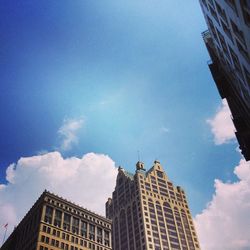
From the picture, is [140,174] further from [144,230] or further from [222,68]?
[222,68]

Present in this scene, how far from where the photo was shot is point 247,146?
3966cm

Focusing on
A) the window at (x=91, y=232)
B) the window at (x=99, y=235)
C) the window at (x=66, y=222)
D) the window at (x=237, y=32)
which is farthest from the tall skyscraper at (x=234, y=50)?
the window at (x=99, y=235)

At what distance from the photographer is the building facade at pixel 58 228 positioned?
3268 inches

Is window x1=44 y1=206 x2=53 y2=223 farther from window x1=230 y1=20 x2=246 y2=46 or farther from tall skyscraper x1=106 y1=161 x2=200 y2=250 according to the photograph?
window x1=230 y1=20 x2=246 y2=46

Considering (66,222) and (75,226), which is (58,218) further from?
(75,226)

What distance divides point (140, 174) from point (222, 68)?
106398 mm

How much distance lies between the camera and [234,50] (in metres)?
27.0

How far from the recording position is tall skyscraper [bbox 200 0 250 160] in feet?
69.4

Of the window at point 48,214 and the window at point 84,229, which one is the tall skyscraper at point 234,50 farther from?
the window at point 84,229

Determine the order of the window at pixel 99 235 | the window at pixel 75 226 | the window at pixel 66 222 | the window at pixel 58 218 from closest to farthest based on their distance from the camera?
the window at pixel 58 218 → the window at pixel 66 222 → the window at pixel 75 226 → the window at pixel 99 235

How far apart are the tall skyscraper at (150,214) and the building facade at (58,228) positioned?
23.3 meters

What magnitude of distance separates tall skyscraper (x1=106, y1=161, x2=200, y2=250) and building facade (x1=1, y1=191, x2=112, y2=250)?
2325 centimetres

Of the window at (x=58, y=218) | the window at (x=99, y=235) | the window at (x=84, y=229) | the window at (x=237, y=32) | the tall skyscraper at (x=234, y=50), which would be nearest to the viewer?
the tall skyscraper at (x=234, y=50)

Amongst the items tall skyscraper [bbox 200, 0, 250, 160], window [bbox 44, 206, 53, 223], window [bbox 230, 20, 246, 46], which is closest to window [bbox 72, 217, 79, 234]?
window [bbox 44, 206, 53, 223]
